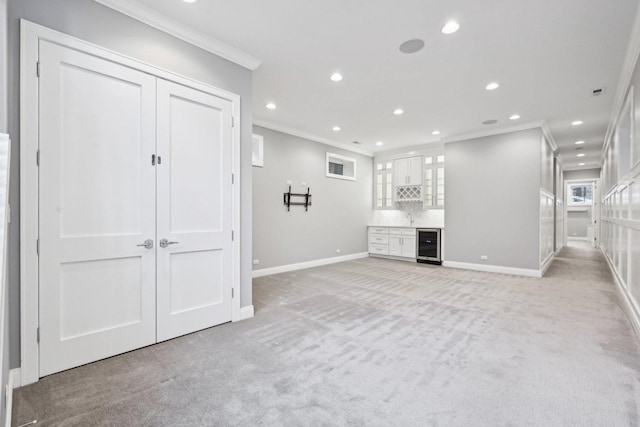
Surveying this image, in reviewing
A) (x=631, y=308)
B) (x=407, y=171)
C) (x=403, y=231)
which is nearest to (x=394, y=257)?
(x=403, y=231)

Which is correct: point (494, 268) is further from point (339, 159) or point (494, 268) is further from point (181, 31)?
point (181, 31)

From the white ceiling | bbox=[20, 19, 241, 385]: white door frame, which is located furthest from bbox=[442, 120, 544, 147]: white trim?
bbox=[20, 19, 241, 385]: white door frame

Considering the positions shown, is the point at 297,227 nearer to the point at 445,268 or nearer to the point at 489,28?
the point at 445,268

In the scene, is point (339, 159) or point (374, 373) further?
point (339, 159)

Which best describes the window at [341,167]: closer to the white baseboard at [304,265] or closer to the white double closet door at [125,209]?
the white baseboard at [304,265]

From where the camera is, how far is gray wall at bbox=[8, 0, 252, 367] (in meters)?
1.98

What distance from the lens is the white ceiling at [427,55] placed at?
254 cm

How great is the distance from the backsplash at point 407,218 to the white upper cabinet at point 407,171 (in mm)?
772

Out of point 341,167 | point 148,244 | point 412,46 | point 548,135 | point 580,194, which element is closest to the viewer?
point 148,244

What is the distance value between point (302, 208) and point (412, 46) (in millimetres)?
3920

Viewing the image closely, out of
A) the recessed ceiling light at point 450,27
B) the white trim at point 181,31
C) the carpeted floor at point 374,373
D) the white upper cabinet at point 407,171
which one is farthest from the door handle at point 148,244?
the white upper cabinet at point 407,171

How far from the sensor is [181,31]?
2750 mm


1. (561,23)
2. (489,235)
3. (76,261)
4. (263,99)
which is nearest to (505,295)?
(489,235)

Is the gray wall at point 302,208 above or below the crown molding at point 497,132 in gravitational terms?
below
